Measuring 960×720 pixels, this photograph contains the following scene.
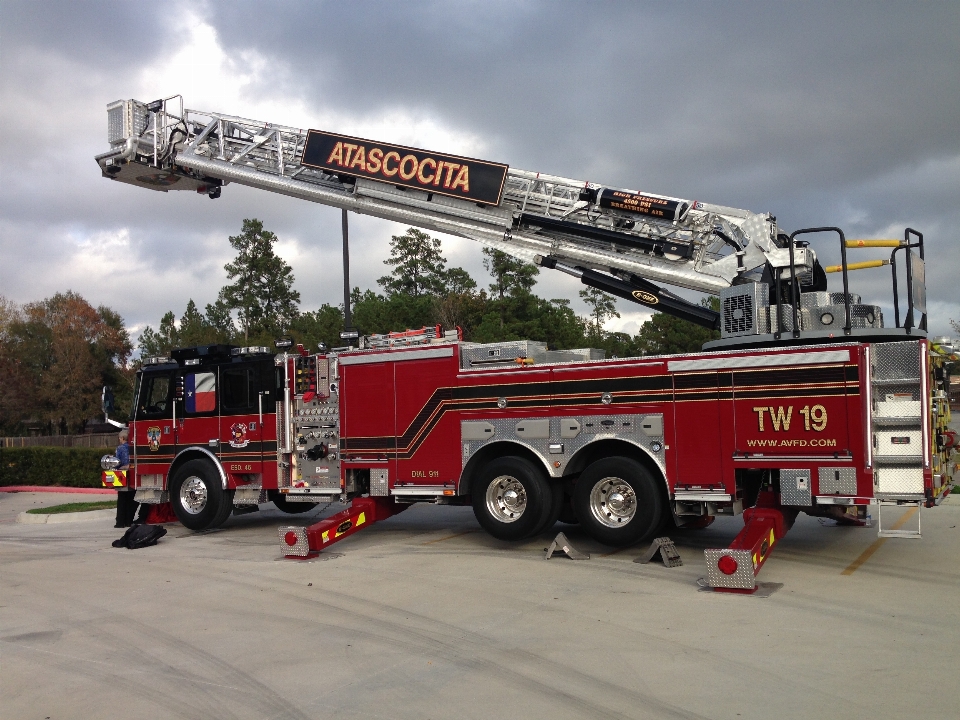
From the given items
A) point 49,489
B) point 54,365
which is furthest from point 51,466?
point 54,365

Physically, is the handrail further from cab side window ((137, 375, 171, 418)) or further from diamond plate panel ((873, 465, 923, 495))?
cab side window ((137, 375, 171, 418))

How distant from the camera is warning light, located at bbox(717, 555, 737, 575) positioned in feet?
26.0

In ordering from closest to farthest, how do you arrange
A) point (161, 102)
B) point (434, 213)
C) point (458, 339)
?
point (458, 339) < point (434, 213) < point (161, 102)

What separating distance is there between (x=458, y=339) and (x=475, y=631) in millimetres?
5119

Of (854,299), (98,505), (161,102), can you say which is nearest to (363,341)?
(161,102)

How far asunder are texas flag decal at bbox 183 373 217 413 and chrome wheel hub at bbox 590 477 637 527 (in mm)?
6492

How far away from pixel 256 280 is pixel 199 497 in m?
41.4

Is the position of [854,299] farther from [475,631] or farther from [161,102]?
[161,102]

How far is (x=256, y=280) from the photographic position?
173ft

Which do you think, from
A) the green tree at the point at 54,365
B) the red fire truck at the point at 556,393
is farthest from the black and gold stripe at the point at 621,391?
the green tree at the point at 54,365

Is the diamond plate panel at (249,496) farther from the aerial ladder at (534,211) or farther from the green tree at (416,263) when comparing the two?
the green tree at (416,263)

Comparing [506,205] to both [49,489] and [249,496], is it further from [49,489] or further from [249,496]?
[49,489]

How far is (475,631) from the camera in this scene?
6.98m

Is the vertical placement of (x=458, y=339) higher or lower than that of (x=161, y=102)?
lower
